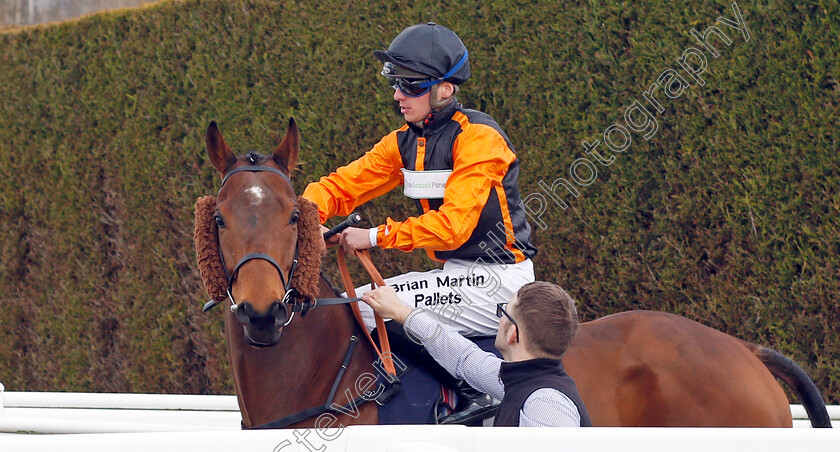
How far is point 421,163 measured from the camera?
304 cm

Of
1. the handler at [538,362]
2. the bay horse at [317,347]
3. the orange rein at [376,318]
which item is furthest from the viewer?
the orange rein at [376,318]

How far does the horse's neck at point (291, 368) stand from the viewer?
8.84 feet

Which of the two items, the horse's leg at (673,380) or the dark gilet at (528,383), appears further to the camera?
the horse's leg at (673,380)

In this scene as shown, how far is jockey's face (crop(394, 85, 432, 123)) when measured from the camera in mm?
2992

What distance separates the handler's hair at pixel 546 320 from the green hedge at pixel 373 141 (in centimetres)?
227

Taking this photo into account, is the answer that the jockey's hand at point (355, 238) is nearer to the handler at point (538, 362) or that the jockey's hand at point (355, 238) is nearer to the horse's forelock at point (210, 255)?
the horse's forelock at point (210, 255)

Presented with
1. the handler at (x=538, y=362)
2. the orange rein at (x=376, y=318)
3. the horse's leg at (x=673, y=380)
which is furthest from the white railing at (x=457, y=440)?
the horse's leg at (x=673, y=380)

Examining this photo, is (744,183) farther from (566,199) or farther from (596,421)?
(596,421)

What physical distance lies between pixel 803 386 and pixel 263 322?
1.98 meters

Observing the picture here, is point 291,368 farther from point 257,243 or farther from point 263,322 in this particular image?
point 257,243

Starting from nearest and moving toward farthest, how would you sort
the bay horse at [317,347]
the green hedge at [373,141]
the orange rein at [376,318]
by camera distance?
the bay horse at [317,347], the orange rein at [376,318], the green hedge at [373,141]

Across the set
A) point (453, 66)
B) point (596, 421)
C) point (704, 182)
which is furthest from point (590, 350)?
point (704, 182)

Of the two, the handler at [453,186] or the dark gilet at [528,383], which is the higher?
the handler at [453,186]

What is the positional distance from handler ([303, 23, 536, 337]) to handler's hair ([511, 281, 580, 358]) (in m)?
0.59
